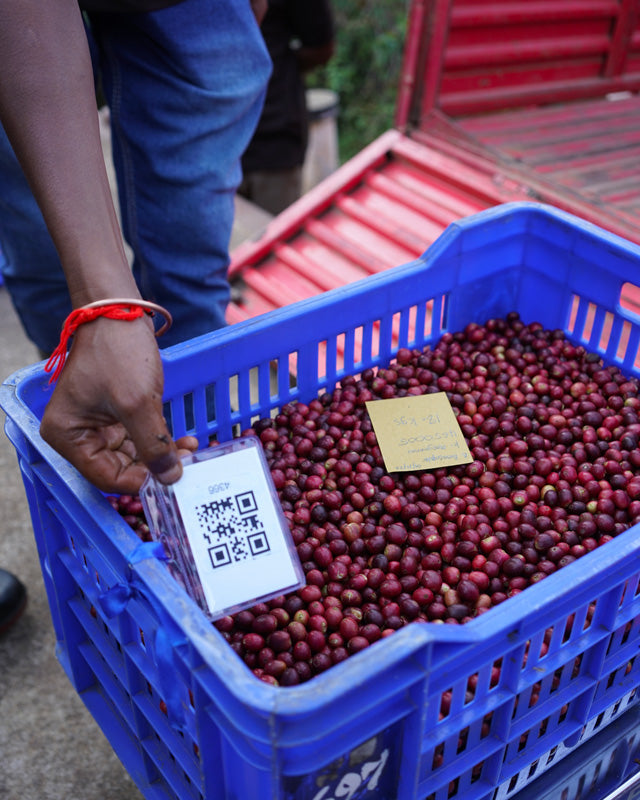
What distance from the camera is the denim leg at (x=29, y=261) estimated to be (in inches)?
73.7

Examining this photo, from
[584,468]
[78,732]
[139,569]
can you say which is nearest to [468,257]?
[584,468]

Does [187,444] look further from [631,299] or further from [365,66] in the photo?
[365,66]

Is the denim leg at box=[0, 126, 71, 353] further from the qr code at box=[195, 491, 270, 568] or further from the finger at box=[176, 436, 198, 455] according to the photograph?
the qr code at box=[195, 491, 270, 568]

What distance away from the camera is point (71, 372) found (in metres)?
1.17

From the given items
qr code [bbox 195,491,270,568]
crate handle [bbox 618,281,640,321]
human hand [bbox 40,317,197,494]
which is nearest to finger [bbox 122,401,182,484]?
human hand [bbox 40,317,197,494]

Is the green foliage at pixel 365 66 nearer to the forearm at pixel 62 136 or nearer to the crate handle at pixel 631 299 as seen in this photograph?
the crate handle at pixel 631 299

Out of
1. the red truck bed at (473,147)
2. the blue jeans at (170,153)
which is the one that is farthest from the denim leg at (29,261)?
the red truck bed at (473,147)

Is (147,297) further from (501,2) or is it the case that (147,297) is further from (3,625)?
(501,2)

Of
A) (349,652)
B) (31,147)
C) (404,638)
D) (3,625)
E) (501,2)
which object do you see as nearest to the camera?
(404,638)

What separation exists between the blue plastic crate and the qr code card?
0.11 meters

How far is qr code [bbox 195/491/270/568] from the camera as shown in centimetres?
127

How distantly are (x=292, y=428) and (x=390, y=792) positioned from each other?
0.85m

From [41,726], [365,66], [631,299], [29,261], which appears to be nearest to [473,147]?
[631,299]

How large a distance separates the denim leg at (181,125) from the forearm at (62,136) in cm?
62
